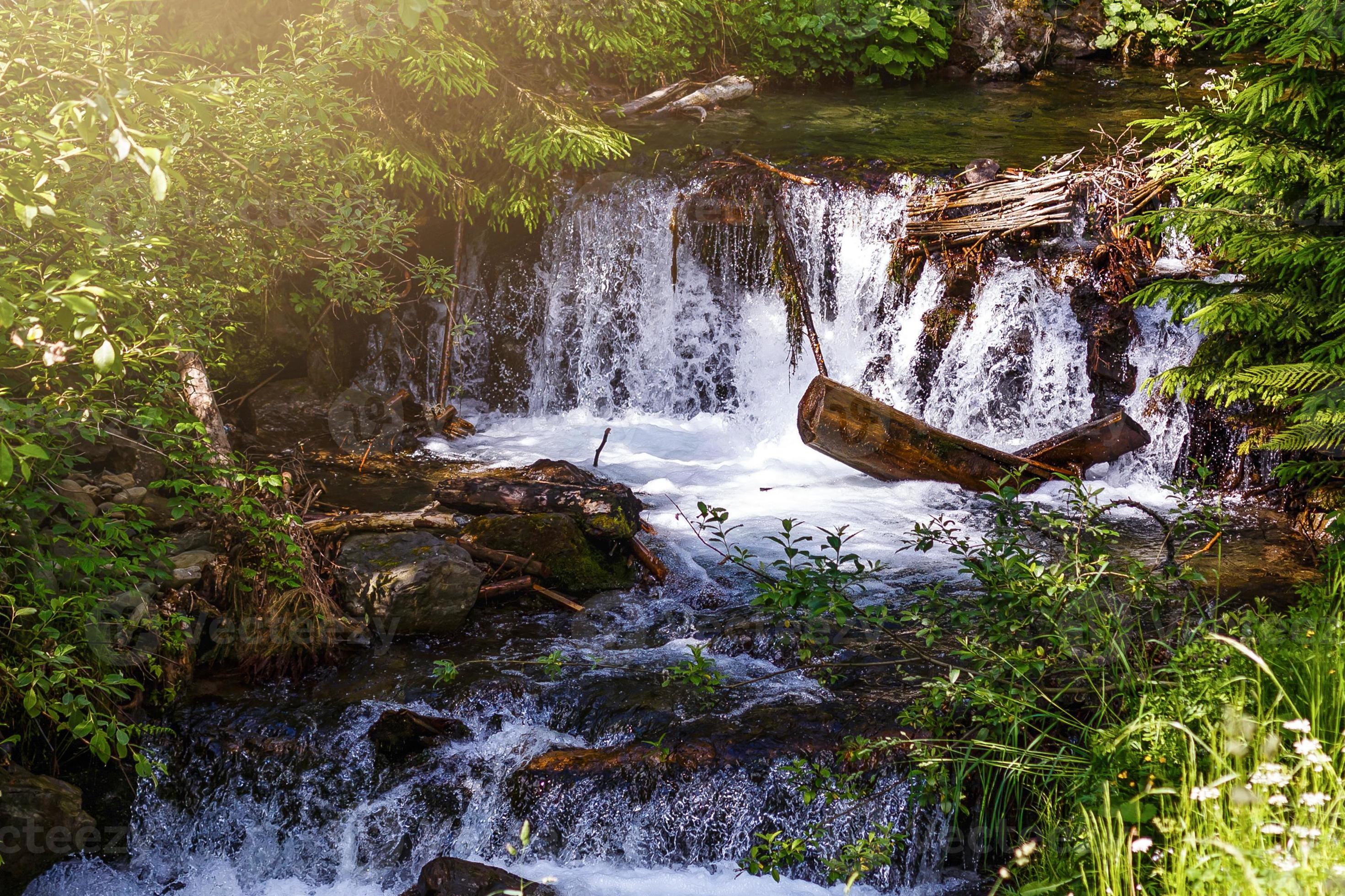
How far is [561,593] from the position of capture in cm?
634

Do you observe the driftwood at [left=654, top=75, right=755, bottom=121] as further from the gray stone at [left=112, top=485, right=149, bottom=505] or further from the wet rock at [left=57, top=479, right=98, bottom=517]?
the wet rock at [left=57, top=479, right=98, bottom=517]

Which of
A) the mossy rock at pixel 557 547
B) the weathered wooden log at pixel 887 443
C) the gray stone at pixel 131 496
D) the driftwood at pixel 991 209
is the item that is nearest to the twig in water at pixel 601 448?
the mossy rock at pixel 557 547

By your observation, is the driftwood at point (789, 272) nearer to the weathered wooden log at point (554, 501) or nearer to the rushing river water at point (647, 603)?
the rushing river water at point (647, 603)

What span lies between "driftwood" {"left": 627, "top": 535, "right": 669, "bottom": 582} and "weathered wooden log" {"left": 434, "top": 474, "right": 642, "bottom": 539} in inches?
3.3

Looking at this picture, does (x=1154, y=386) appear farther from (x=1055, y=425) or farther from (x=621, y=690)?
(x=621, y=690)

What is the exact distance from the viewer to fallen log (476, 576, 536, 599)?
619cm

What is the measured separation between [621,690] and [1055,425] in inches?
218

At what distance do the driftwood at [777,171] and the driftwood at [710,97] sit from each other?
8.55 feet

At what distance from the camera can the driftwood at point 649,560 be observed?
665 cm

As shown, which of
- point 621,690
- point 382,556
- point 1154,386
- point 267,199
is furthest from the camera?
point 1154,386

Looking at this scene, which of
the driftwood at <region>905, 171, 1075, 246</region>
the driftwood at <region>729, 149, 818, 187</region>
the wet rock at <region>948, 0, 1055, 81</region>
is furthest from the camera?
the wet rock at <region>948, 0, 1055, 81</region>

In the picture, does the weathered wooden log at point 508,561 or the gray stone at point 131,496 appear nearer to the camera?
the gray stone at point 131,496

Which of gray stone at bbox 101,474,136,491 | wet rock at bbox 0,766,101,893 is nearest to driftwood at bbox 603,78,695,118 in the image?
gray stone at bbox 101,474,136,491

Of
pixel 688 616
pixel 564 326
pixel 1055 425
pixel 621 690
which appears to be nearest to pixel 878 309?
pixel 1055 425
